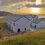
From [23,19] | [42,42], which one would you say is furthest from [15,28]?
[42,42]

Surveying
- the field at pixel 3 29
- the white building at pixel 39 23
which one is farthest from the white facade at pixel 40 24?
the field at pixel 3 29

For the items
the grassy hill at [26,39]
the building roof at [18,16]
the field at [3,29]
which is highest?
the building roof at [18,16]

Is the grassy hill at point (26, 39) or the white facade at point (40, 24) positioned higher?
the white facade at point (40, 24)

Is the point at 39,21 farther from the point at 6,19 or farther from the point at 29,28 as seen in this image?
the point at 6,19

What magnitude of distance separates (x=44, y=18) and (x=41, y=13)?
1.7 inches

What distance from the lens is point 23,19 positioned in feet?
2.55

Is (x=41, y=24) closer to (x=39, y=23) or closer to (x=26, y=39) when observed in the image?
(x=39, y=23)

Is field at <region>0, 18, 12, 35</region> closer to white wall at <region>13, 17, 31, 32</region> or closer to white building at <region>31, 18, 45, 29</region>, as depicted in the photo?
white wall at <region>13, 17, 31, 32</region>

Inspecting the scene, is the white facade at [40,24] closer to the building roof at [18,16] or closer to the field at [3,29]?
the building roof at [18,16]

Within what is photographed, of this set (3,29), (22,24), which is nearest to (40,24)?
(22,24)

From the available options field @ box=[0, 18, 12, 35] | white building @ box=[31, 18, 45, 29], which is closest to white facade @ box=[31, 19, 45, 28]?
white building @ box=[31, 18, 45, 29]

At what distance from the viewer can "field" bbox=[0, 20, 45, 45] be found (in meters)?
0.65

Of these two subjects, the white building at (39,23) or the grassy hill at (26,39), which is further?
the white building at (39,23)

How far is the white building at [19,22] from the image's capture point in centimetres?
76
